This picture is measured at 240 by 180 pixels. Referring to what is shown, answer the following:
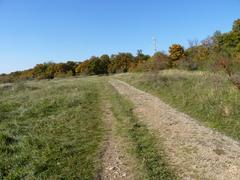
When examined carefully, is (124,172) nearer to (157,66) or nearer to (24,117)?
(24,117)

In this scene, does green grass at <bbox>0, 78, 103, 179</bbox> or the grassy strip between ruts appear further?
green grass at <bbox>0, 78, 103, 179</bbox>

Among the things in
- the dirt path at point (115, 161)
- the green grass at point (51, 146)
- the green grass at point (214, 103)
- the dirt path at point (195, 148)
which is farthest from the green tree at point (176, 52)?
the dirt path at point (115, 161)

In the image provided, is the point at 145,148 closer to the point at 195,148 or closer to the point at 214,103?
the point at 195,148

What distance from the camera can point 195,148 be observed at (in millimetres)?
6898

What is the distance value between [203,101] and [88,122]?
535 centimetres

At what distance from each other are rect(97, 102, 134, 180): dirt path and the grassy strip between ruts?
0.28 metres

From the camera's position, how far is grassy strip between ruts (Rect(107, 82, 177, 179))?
562 cm

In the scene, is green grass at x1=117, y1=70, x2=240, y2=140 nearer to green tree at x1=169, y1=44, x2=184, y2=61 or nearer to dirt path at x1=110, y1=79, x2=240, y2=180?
dirt path at x1=110, y1=79, x2=240, y2=180

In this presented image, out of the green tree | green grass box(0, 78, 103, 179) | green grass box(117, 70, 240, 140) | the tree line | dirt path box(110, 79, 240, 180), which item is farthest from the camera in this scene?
the green tree

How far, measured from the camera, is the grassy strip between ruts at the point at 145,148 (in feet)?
18.5

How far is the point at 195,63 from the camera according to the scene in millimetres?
43312

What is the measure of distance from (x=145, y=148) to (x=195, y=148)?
1.20 metres

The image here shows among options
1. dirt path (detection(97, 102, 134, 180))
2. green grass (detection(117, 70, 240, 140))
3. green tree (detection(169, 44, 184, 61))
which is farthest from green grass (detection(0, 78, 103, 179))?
green tree (detection(169, 44, 184, 61))

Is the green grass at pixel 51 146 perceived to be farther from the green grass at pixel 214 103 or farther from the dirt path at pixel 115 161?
the green grass at pixel 214 103
